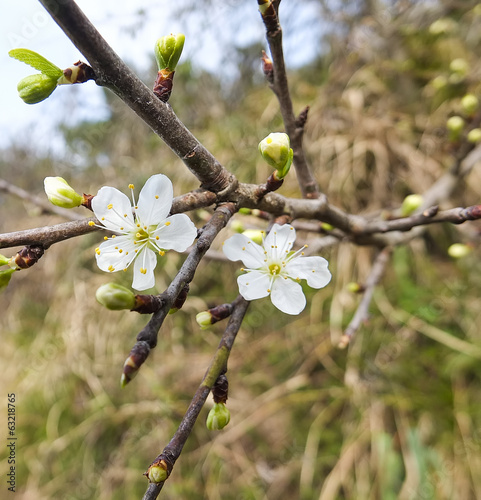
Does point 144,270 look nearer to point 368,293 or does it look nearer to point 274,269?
point 274,269

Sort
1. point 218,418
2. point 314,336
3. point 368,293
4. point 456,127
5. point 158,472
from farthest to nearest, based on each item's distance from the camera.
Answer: point 314,336 → point 456,127 → point 368,293 → point 218,418 → point 158,472

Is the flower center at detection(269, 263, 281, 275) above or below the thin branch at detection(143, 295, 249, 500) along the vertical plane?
below

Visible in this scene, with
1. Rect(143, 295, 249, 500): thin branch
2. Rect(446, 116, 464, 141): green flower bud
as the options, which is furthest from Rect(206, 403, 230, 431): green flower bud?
Rect(446, 116, 464, 141): green flower bud

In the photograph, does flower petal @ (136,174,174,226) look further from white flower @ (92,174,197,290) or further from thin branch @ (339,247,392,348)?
thin branch @ (339,247,392,348)

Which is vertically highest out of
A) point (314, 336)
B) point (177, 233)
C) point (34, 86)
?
point (34, 86)

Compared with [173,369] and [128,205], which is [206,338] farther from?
[128,205]

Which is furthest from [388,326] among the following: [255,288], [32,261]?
[32,261]

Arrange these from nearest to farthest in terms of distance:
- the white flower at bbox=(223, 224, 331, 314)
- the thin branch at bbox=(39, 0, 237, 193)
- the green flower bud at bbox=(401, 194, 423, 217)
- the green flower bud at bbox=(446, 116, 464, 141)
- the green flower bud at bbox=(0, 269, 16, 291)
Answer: the thin branch at bbox=(39, 0, 237, 193), the green flower bud at bbox=(0, 269, 16, 291), the white flower at bbox=(223, 224, 331, 314), the green flower bud at bbox=(401, 194, 423, 217), the green flower bud at bbox=(446, 116, 464, 141)

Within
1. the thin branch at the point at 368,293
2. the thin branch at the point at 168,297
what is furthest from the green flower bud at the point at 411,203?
the thin branch at the point at 168,297

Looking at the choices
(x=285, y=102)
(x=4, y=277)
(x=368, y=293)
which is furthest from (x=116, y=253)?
(x=368, y=293)
